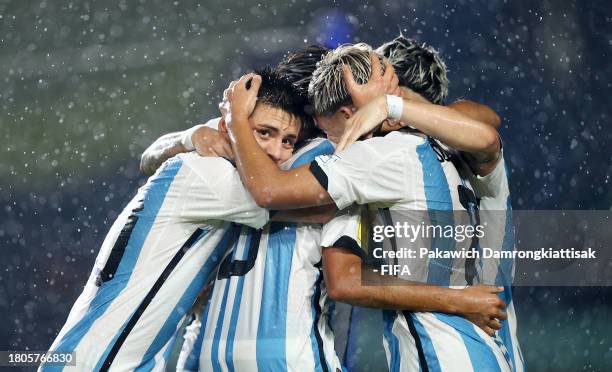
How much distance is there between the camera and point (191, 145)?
306cm

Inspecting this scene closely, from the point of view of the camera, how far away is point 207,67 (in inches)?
265

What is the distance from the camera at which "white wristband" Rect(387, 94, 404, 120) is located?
2688 mm

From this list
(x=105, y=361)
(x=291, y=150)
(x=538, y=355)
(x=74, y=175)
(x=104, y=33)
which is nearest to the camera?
(x=105, y=361)

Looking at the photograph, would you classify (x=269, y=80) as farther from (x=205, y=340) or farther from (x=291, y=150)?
(x=205, y=340)

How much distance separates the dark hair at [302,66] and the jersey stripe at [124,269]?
1.78 feet

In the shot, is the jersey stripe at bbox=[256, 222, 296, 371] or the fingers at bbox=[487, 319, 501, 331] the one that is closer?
the fingers at bbox=[487, 319, 501, 331]

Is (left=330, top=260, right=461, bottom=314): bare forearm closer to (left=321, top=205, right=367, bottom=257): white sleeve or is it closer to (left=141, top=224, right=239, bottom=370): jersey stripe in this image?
(left=321, top=205, right=367, bottom=257): white sleeve

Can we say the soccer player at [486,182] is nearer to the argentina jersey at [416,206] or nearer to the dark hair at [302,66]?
the argentina jersey at [416,206]

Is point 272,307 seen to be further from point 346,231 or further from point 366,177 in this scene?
point 366,177

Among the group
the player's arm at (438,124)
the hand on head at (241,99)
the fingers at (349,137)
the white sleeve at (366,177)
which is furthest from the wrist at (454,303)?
the hand on head at (241,99)

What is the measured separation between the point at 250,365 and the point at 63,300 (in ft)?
11.9

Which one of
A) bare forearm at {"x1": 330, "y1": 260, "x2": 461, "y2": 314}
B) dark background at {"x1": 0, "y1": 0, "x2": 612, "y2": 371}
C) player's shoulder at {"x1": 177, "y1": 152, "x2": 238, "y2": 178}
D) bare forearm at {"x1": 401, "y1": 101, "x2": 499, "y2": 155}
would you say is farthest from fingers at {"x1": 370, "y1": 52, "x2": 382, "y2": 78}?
dark background at {"x1": 0, "y1": 0, "x2": 612, "y2": 371}

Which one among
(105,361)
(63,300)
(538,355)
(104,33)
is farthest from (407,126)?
(104,33)

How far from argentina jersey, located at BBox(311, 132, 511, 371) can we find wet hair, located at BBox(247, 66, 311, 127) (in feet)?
1.30
